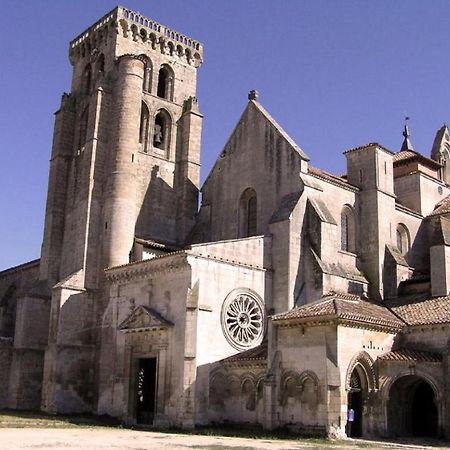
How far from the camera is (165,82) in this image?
4578 cm

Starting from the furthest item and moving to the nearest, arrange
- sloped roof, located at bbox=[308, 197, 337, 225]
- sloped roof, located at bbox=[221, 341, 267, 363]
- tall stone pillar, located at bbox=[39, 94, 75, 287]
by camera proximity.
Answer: tall stone pillar, located at bbox=[39, 94, 75, 287], sloped roof, located at bbox=[308, 197, 337, 225], sloped roof, located at bbox=[221, 341, 267, 363]

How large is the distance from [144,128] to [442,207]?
19.6 metres

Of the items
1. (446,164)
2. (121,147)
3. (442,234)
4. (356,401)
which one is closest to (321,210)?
(442,234)

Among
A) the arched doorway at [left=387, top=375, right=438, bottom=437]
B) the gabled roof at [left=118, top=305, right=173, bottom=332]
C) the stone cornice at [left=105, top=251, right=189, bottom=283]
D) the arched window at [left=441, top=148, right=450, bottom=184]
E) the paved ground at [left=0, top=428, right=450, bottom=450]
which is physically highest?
the arched window at [left=441, top=148, right=450, bottom=184]

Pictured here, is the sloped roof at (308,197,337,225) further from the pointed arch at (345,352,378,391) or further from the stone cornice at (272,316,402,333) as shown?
the pointed arch at (345,352,378,391)

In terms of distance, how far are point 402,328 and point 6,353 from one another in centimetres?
2423

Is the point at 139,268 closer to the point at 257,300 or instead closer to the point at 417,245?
the point at 257,300

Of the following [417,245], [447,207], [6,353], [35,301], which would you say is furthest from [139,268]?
[447,207]

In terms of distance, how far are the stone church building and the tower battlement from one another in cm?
14

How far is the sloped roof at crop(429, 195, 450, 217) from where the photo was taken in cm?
4275

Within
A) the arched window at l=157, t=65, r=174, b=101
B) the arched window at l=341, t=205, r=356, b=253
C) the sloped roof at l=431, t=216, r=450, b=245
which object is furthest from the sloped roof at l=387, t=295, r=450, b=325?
the arched window at l=157, t=65, r=174, b=101

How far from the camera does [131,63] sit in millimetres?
41281

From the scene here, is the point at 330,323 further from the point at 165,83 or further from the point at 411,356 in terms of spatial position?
the point at 165,83

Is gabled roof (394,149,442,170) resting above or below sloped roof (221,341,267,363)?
above
